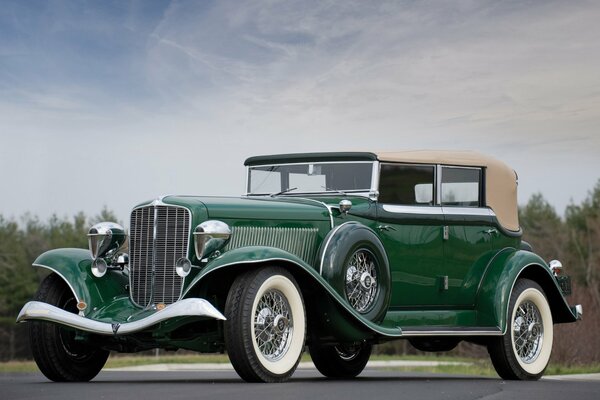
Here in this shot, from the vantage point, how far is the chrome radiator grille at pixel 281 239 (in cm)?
1020

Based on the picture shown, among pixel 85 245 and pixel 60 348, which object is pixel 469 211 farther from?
pixel 85 245

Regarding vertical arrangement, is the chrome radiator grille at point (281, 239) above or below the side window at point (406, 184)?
below

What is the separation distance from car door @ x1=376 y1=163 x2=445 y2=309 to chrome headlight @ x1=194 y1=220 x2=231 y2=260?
2.02 metres

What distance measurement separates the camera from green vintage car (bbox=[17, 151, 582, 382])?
9.52 metres

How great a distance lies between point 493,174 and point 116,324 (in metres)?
5.23

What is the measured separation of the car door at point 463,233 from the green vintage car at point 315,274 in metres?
0.02

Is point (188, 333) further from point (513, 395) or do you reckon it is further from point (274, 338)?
point (513, 395)

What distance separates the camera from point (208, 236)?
9719 millimetres

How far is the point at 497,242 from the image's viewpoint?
12.4 metres

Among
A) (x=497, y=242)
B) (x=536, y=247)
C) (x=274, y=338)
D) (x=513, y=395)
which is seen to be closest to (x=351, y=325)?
(x=274, y=338)

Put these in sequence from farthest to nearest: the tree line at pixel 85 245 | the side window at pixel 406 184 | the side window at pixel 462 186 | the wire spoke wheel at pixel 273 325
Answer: the tree line at pixel 85 245, the side window at pixel 462 186, the side window at pixel 406 184, the wire spoke wheel at pixel 273 325

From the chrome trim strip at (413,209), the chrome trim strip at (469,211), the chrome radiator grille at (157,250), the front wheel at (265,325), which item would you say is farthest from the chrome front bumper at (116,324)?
the chrome trim strip at (469,211)

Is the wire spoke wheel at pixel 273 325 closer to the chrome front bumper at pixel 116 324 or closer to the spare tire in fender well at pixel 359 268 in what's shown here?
the chrome front bumper at pixel 116 324

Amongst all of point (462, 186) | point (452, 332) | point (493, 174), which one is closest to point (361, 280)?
point (452, 332)
